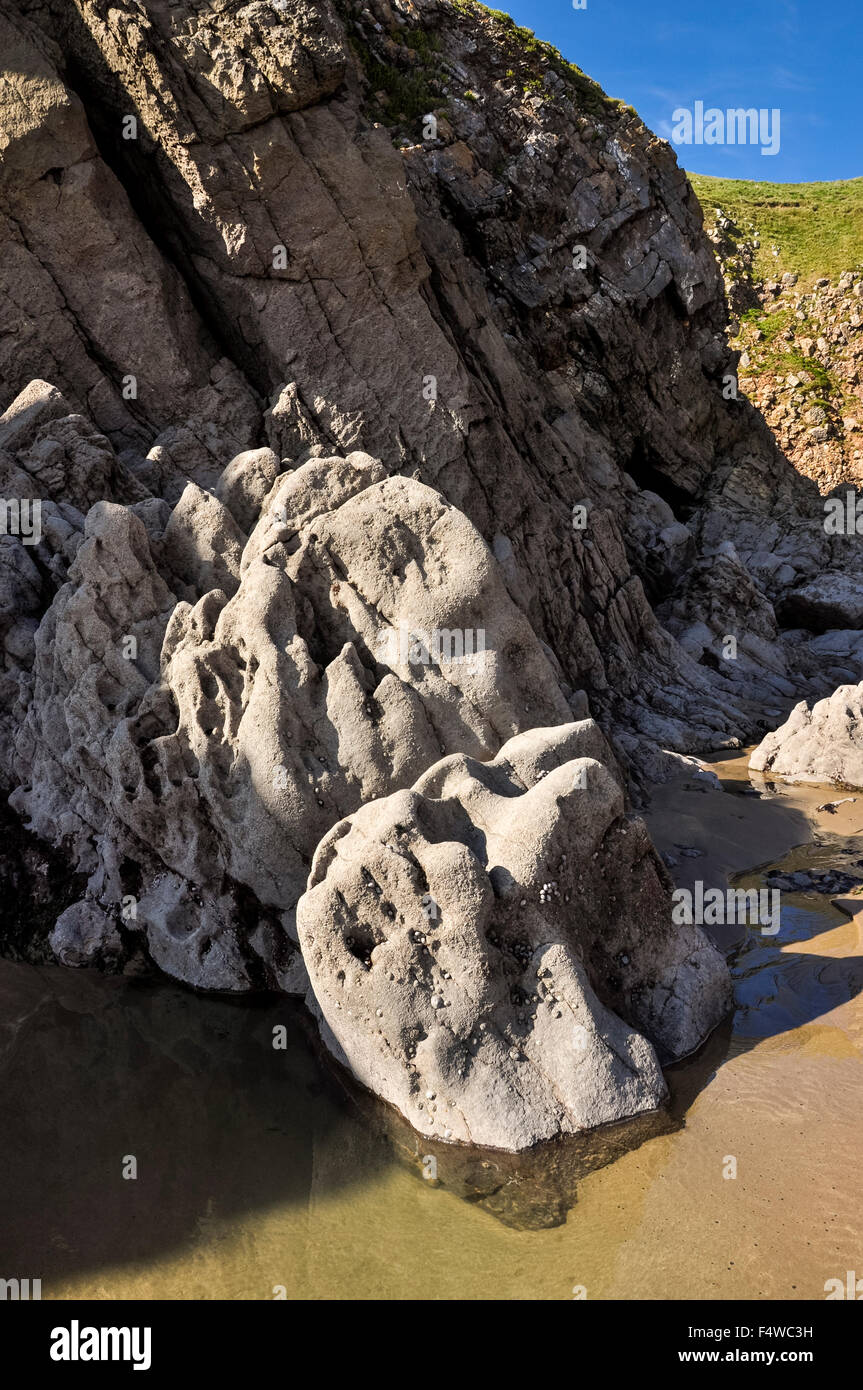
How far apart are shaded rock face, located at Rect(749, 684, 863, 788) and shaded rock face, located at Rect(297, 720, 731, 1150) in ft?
27.0

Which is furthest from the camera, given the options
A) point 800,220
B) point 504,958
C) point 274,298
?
point 800,220

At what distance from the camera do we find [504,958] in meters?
7.53

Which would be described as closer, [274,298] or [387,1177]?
[387,1177]

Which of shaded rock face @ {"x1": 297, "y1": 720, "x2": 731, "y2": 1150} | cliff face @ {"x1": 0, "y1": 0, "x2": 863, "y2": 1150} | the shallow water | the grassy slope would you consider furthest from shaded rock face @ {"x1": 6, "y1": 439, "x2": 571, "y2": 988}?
the grassy slope

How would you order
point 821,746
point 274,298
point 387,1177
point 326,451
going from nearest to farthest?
point 387,1177
point 821,746
point 326,451
point 274,298

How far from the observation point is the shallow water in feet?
19.4

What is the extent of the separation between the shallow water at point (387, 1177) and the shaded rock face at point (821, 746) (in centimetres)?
683

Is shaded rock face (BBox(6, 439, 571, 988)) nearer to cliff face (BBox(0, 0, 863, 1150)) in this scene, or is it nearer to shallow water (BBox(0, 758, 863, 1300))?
cliff face (BBox(0, 0, 863, 1150))

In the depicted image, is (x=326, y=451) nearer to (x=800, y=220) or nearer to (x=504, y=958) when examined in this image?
(x=504, y=958)

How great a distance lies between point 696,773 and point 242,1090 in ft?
33.6

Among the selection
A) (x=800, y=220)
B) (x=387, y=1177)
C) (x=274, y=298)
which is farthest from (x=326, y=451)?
(x=800, y=220)

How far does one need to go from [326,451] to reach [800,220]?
41.0 m

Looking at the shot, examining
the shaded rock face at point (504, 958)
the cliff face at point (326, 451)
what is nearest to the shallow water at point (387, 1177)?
the shaded rock face at point (504, 958)

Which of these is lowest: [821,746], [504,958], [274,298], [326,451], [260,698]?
[504,958]
